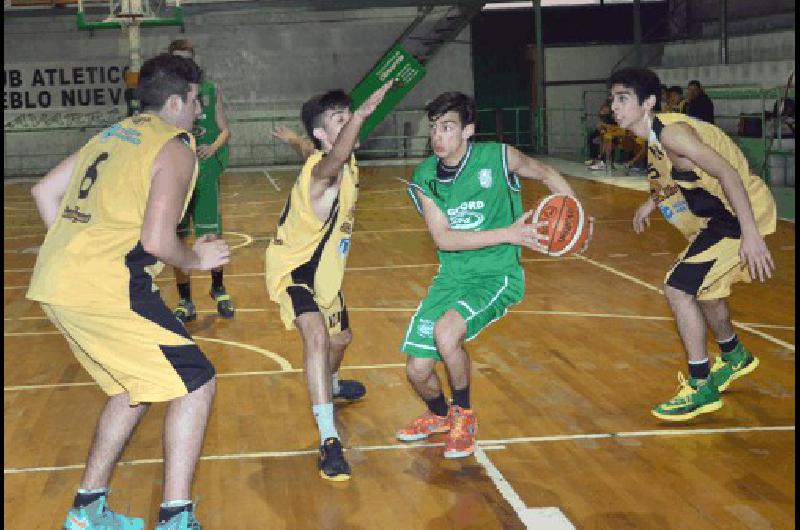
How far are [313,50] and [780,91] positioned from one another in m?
12.3

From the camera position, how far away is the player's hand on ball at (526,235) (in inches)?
201

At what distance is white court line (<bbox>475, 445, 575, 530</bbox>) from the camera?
14.8ft

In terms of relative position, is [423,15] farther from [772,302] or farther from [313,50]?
[772,302]

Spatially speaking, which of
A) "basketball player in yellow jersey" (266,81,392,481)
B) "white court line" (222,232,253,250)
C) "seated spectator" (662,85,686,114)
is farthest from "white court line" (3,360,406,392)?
"seated spectator" (662,85,686,114)

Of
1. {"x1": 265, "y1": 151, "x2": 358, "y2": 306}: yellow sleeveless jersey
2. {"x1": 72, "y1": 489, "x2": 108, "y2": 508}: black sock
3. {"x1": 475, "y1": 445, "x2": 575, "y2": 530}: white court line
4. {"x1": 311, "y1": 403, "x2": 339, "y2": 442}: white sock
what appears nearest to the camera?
{"x1": 72, "y1": 489, "x2": 108, "y2": 508}: black sock

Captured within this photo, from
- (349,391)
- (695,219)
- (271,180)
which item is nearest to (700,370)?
(695,219)

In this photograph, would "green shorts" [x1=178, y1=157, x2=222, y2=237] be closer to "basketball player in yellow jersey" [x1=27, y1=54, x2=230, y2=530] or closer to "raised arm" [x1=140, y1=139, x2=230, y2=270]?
"basketball player in yellow jersey" [x1=27, y1=54, x2=230, y2=530]

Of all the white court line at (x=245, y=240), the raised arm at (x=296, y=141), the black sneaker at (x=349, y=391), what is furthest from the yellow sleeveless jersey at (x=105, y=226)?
the white court line at (x=245, y=240)

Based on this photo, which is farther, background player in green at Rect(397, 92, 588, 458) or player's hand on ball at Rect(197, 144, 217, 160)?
player's hand on ball at Rect(197, 144, 217, 160)

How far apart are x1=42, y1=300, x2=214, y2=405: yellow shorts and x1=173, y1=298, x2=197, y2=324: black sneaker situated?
4739mm

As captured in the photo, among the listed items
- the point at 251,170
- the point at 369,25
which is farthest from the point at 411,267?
the point at 369,25

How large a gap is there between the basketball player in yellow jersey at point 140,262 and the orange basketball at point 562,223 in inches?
64.8

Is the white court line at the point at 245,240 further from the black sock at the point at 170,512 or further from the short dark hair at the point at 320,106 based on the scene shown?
the black sock at the point at 170,512

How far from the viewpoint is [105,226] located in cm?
414
